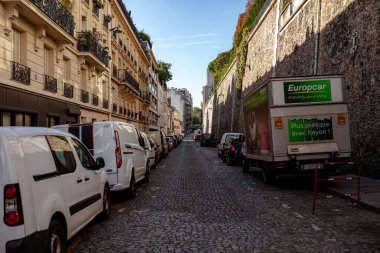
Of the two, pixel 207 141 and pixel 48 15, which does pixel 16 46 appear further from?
pixel 207 141

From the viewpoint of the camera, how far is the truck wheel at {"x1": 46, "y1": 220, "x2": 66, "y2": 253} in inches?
167

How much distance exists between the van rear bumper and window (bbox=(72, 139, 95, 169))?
2155 millimetres

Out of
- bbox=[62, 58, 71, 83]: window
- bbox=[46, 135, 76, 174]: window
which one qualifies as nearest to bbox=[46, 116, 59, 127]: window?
bbox=[62, 58, 71, 83]: window

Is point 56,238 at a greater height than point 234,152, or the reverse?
point 234,152

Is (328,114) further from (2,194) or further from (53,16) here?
(53,16)

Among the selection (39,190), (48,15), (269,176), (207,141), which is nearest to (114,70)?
(48,15)

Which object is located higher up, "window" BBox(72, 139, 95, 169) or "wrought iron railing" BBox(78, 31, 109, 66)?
"wrought iron railing" BBox(78, 31, 109, 66)

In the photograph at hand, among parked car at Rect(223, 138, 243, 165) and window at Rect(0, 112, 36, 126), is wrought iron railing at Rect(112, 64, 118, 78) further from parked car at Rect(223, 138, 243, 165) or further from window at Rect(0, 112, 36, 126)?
window at Rect(0, 112, 36, 126)

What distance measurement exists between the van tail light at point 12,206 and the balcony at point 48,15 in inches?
450

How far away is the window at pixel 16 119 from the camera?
43.2 ft

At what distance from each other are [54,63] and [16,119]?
4.86m

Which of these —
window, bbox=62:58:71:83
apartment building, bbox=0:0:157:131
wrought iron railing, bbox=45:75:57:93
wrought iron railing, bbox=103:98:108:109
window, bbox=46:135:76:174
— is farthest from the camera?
wrought iron railing, bbox=103:98:108:109

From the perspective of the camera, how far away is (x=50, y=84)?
56.6 ft

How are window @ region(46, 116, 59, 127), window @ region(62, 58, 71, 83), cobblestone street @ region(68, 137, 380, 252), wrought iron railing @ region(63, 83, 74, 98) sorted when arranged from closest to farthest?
cobblestone street @ region(68, 137, 380, 252) → window @ region(46, 116, 59, 127) → wrought iron railing @ region(63, 83, 74, 98) → window @ region(62, 58, 71, 83)
